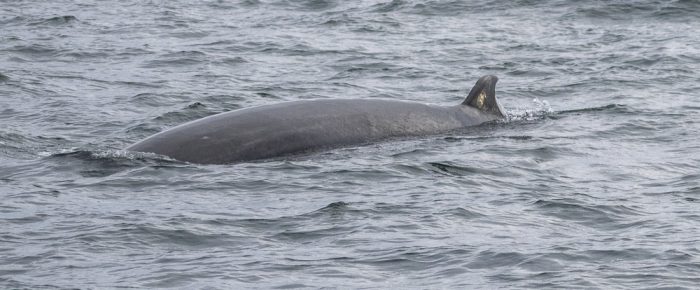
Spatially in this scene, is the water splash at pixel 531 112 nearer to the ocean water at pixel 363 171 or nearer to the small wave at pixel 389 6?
the ocean water at pixel 363 171

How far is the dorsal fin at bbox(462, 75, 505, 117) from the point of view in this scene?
18078 millimetres

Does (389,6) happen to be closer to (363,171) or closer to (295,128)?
(295,128)

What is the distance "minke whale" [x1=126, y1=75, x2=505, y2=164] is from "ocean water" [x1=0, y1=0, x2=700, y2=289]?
0.69 feet

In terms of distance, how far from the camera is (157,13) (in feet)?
109

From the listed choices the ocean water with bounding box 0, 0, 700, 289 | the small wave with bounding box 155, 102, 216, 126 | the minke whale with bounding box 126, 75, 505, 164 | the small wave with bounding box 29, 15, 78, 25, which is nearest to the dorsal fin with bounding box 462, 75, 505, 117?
the ocean water with bounding box 0, 0, 700, 289

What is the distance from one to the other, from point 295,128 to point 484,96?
361 centimetres

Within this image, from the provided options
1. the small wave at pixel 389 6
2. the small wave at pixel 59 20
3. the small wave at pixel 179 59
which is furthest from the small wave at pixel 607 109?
the small wave at pixel 59 20

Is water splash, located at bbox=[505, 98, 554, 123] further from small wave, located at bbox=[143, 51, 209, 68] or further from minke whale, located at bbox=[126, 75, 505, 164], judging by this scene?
small wave, located at bbox=[143, 51, 209, 68]

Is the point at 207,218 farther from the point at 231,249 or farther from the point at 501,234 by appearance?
the point at 501,234

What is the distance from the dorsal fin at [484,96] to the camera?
18.1 metres

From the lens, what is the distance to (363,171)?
49.1ft

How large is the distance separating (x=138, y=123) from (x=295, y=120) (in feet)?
12.8

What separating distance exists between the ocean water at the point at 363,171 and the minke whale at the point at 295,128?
211 millimetres

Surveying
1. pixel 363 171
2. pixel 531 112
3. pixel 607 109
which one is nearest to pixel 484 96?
pixel 531 112
